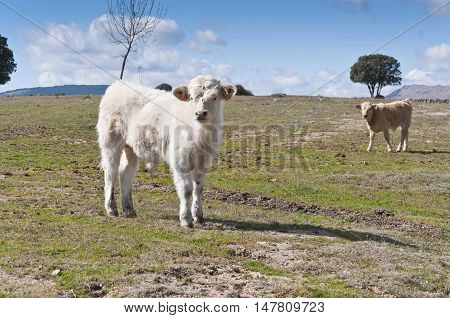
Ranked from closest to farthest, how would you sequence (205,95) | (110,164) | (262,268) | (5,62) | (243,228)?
(262,268) → (205,95) → (243,228) → (110,164) → (5,62)

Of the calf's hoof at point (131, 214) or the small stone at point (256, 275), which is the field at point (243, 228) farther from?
the calf's hoof at point (131, 214)

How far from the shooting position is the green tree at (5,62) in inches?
3132

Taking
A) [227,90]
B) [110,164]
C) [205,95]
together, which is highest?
[227,90]

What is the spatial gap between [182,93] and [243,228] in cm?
317

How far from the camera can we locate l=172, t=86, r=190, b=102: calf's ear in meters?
11.4

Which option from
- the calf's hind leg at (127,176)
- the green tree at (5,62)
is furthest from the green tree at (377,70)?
the calf's hind leg at (127,176)

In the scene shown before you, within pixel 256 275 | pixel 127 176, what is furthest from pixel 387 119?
pixel 256 275

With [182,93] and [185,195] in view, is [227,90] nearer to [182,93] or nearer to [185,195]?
[182,93]

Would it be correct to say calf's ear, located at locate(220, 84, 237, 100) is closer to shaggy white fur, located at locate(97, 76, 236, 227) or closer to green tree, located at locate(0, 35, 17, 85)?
shaggy white fur, located at locate(97, 76, 236, 227)

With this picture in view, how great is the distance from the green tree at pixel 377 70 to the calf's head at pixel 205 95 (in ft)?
310

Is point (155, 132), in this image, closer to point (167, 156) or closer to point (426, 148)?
point (167, 156)

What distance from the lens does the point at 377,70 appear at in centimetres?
10200

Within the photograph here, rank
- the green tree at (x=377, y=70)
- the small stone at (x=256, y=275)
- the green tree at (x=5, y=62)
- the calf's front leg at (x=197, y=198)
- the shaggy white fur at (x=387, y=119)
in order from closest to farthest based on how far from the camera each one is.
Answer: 1. the small stone at (x=256, y=275)
2. the calf's front leg at (x=197, y=198)
3. the shaggy white fur at (x=387, y=119)
4. the green tree at (x=5, y=62)
5. the green tree at (x=377, y=70)

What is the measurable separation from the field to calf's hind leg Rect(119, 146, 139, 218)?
1.74ft
